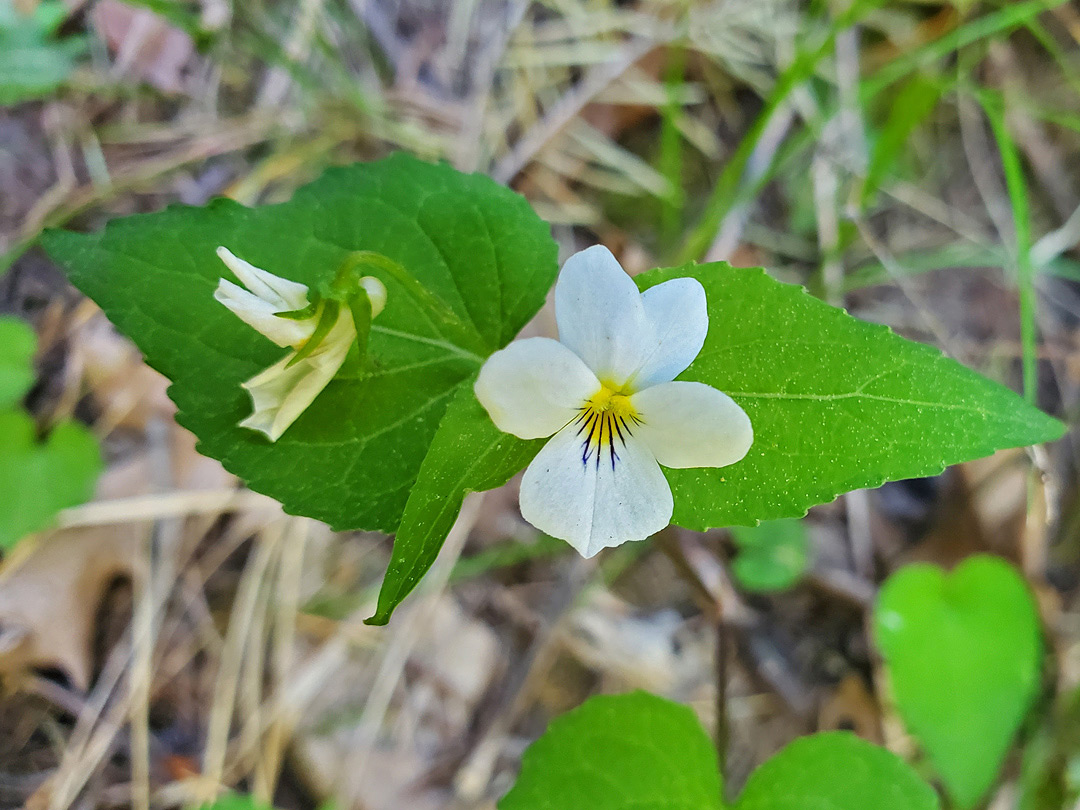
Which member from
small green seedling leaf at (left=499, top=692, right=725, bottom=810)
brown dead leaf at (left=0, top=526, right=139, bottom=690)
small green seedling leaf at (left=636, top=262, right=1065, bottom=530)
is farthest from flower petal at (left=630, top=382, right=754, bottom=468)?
brown dead leaf at (left=0, top=526, right=139, bottom=690)

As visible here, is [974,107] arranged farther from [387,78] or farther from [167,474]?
[167,474]

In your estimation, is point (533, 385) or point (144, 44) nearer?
point (533, 385)

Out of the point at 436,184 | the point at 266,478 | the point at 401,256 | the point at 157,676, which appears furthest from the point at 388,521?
the point at 157,676

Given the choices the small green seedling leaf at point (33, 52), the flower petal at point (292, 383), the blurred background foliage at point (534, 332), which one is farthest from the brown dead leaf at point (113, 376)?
the flower petal at point (292, 383)

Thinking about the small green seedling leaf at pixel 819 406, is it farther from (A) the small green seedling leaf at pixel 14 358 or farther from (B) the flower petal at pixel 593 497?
(A) the small green seedling leaf at pixel 14 358

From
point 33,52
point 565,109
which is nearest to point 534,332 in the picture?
point 565,109

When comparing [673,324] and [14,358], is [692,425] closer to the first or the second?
[673,324]
